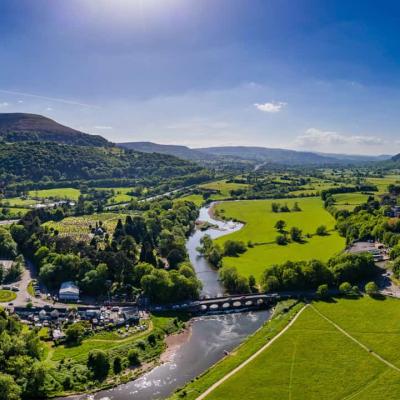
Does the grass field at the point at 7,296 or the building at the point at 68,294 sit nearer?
the grass field at the point at 7,296

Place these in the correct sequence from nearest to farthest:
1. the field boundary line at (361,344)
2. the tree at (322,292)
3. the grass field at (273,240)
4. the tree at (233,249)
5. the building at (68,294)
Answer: the field boundary line at (361,344) → the building at (68,294) → the tree at (322,292) → the grass field at (273,240) → the tree at (233,249)

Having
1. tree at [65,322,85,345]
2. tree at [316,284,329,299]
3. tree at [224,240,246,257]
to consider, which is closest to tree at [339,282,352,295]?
tree at [316,284,329,299]

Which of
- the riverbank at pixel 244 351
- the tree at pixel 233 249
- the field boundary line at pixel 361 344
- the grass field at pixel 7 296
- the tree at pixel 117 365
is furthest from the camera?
the tree at pixel 233 249

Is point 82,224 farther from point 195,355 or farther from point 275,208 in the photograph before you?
point 195,355

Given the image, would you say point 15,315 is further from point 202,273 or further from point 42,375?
point 202,273

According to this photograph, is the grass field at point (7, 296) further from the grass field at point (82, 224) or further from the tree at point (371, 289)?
the tree at point (371, 289)

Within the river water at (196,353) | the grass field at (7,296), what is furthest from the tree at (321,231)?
the grass field at (7,296)

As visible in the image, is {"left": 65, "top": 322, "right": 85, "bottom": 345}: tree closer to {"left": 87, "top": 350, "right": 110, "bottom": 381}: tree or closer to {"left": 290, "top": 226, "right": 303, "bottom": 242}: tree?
{"left": 87, "top": 350, "right": 110, "bottom": 381}: tree
